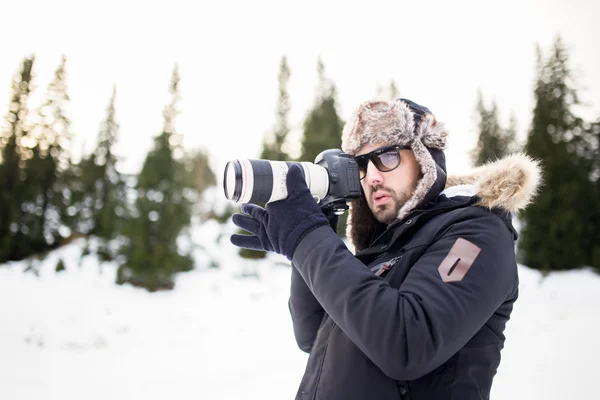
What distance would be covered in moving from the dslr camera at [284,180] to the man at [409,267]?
0.22ft

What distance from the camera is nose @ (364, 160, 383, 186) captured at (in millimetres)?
1442

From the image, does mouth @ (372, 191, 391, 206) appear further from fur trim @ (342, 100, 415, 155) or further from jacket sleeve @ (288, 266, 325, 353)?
jacket sleeve @ (288, 266, 325, 353)

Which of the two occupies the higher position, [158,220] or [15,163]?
[15,163]

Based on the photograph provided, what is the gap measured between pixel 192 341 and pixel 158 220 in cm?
543

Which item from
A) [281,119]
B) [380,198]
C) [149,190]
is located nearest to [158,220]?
[149,190]

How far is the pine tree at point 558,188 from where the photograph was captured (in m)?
12.6

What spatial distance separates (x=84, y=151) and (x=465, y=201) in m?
19.5

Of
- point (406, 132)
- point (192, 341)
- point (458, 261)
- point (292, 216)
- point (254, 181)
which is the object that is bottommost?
point (192, 341)

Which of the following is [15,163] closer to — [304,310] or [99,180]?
[99,180]

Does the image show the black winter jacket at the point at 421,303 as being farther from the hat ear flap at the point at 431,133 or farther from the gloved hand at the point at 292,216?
the hat ear flap at the point at 431,133

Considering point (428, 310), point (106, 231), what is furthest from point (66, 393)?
point (106, 231)

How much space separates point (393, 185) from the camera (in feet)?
4.69

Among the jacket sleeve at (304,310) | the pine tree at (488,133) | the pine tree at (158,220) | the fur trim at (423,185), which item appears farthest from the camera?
the pine tree at (488,133)

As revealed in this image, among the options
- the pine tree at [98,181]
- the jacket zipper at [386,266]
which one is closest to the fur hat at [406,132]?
the jacket zipper at [386,266]
